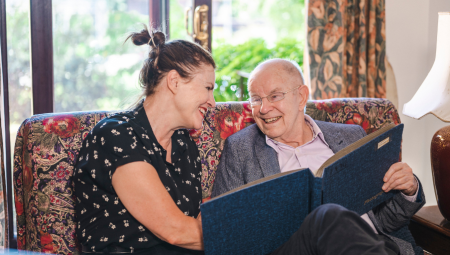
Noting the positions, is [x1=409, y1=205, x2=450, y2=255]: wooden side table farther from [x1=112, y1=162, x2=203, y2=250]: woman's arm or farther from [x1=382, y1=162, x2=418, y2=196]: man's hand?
[x1=112, y1=162, x2=203, y2=250]: woman's arm

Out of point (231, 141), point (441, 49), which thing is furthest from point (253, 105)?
point (441, 49)

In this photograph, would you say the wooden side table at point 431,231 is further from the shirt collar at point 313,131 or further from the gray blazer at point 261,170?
the shirt collar at point 313,131

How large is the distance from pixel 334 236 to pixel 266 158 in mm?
581

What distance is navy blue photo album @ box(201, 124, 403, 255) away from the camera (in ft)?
3.34

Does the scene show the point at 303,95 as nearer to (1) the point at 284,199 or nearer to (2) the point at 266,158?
(2) the point at 266,158

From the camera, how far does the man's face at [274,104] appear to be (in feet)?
5.34

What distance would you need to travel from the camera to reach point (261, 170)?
154 cm

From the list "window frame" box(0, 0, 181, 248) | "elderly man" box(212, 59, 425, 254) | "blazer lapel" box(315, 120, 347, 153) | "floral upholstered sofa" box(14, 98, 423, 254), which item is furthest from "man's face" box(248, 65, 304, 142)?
"window frame" box(0, 0, 181, 248)

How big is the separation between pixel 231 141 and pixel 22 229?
874 mm

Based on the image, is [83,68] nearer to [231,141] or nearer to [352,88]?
[231,141]

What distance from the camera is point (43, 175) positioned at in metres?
1.40

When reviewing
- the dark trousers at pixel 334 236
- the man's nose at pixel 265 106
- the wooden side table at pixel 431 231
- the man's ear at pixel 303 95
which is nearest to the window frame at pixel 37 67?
the man's nose at pixel 265 106

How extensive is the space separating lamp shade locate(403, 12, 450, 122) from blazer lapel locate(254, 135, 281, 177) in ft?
2.13

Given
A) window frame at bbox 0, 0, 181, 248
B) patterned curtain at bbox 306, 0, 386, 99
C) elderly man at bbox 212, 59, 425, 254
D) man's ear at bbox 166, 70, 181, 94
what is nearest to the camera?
man's ear at bbox 166, 70, 181, 94
